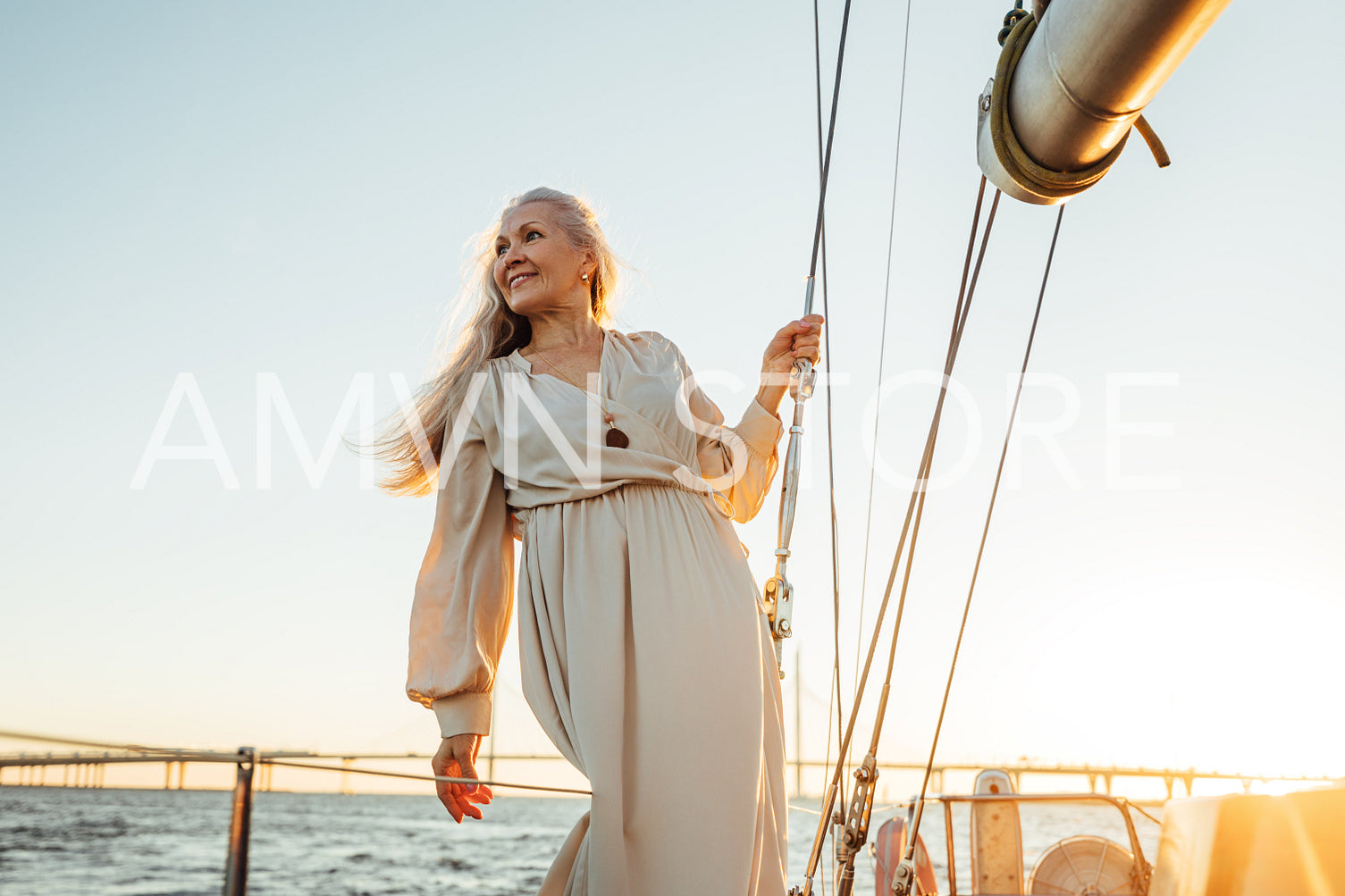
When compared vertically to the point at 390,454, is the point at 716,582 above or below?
below

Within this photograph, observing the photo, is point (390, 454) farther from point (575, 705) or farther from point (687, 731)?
point (687, 731)

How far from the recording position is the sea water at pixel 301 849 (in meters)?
21.5

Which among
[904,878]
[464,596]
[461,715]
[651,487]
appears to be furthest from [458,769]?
[904,878]

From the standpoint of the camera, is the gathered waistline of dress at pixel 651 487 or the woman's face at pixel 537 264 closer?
the gathered waistline of dress at pixel 651 487

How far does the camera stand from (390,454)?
67.5 inches

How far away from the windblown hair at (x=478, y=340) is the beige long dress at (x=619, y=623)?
0.21 feet

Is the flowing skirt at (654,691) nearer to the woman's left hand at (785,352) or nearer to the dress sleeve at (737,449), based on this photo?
the dress sleeve at (737,449)

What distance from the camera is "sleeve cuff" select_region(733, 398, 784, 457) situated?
181 centimetres

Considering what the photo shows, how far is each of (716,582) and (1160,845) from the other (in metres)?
0.70

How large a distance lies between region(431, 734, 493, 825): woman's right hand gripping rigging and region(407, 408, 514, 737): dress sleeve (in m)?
0.01

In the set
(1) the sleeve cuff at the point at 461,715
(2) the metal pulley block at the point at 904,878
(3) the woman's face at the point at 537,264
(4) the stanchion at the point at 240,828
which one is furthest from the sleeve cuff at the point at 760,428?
(2) the metal pulley block at the point at 904,878

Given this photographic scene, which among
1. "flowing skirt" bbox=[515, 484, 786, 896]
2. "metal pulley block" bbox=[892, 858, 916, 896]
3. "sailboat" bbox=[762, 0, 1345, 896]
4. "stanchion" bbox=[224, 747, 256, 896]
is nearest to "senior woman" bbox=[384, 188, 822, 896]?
"flowing skirt" bbox=[515, 484, 786, 896]

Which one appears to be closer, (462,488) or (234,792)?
(234,792)

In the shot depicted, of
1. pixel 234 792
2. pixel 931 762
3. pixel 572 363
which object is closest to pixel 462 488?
pixel 572 363
